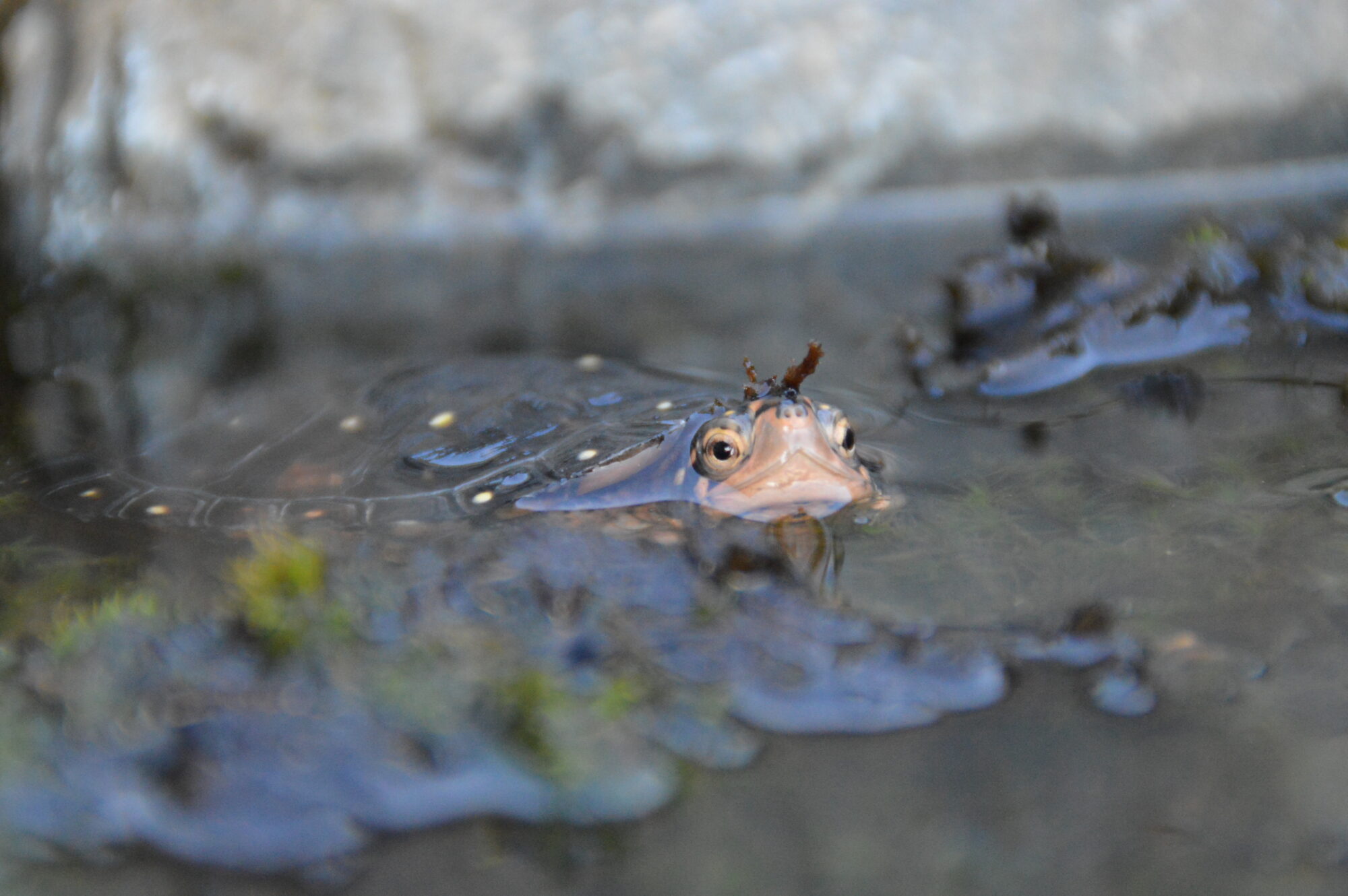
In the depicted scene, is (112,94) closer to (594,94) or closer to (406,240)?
(406,240)

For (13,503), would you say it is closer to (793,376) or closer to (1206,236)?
(793,376)

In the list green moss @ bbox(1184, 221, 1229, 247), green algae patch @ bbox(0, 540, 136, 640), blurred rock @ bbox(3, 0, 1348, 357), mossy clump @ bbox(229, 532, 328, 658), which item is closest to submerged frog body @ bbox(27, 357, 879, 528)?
green algae patch @ bbox(0, 540, 136, 640)

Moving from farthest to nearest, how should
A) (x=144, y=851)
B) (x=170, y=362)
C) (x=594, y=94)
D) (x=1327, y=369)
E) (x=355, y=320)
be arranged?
(x=594, y=94) → (x=355, y=320) → (x=170, y=362) → (x=1327, y=369) → (x=144, y=851)

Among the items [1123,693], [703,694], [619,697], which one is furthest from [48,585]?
[1123,693]

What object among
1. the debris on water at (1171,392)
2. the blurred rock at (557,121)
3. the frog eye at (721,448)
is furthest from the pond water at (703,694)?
the blurred rock at (557,121)

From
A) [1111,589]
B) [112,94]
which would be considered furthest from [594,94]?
[1111,589]

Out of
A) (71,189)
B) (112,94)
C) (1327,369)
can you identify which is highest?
(112,94)

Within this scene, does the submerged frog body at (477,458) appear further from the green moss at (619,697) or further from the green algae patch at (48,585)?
the green moss at (619,697)
